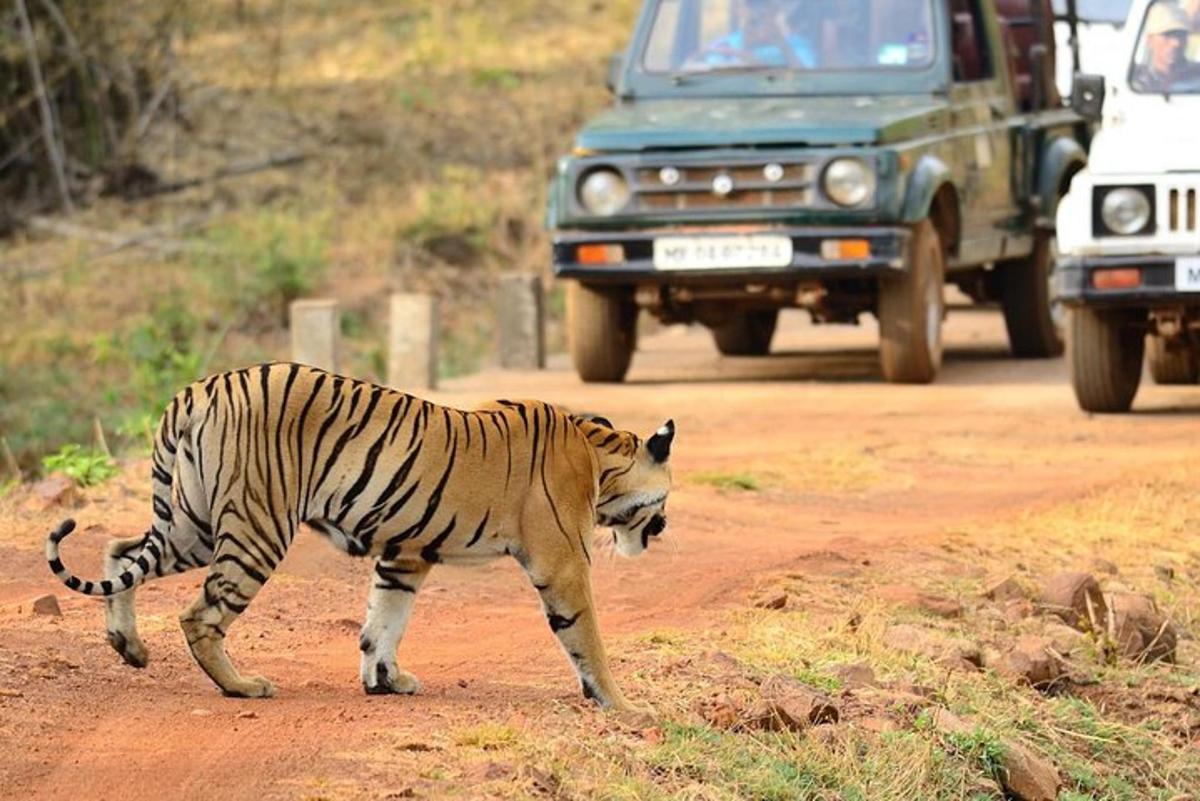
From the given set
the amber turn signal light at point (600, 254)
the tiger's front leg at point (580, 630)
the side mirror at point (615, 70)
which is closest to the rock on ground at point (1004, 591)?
the tiger's front leg at point (580, 630)

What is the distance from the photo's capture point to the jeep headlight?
11.9m

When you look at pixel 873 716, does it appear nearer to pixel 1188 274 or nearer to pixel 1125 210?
pixel 1188 274

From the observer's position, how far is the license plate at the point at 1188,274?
11781mm

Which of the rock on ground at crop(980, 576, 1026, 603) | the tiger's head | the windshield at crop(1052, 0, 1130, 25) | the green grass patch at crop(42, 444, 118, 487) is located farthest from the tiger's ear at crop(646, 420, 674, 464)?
the windshield at crop(1052, 0, 1130, 25)

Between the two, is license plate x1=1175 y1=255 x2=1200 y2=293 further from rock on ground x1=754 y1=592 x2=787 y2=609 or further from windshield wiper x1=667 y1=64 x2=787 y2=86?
rock on ground x1=754 y1=592 x2=787 y2=609

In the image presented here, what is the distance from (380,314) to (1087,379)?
293 inches

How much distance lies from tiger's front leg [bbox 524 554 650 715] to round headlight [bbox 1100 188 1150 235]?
6.21 meters

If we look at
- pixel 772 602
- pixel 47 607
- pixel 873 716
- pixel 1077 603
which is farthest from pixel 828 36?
pixel 873 716

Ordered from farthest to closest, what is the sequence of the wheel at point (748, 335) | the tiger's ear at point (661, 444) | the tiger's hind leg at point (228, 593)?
1. the wheel at point (748, 335)
2. the tiger's ear at point (661, 444)
3. the tiger's hind leg at point (228, 593)

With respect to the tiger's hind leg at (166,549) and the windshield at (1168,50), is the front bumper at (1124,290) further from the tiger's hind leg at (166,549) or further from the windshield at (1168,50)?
the tiger's hind leg at (166,549)

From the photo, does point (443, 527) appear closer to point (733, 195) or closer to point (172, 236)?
point (733, 195)

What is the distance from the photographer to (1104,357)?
12.7 m

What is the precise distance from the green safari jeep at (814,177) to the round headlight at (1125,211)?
5.31 feet

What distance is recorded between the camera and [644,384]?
1473 centimetres
